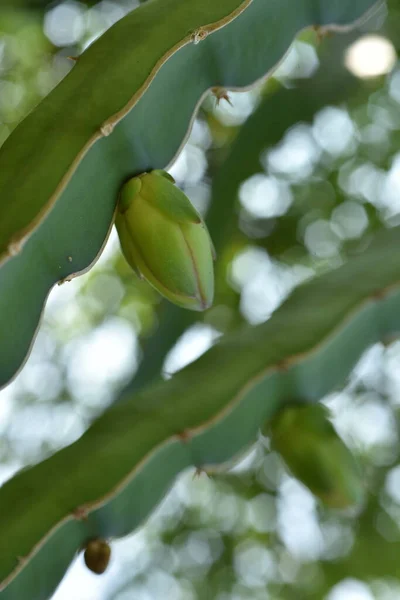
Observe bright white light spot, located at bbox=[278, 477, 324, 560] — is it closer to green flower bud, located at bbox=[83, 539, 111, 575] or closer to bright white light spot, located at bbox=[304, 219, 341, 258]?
bright white light spot, located at bbox=[304, 219, 341, 258]

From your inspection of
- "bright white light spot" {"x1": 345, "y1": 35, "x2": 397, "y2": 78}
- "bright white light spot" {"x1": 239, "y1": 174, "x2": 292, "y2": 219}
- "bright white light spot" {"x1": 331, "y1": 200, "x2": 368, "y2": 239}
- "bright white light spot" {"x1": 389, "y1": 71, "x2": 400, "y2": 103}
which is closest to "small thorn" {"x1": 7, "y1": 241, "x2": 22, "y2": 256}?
"bright white light spot" {"x1": 345, "y1": 35, "x2": 397, "y2": 78}

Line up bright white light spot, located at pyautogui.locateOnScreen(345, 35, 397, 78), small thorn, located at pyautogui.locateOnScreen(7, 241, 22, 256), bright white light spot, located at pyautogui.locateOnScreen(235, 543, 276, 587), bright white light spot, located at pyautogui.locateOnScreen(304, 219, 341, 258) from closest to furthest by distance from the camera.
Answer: small thorn, located at pyautogui.locateOnScreen(7, 241, 22, 256) < bright white light spot, located at pyautogui.locateOnScreen(345, 35, 397, 78) < bright white light spot, located at pyautogui.locateOnScreen(304, 219, 341, 258) < bright white light spot, located at pyautogui.locateOnScreen(235, 543, 276, 587)

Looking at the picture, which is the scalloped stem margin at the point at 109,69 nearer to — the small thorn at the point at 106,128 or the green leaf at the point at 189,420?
the small thorn at the point at 106,128

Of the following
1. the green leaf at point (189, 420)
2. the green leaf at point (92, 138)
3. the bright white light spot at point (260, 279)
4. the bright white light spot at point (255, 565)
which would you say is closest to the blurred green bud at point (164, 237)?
the green leaf at point (92, 138)

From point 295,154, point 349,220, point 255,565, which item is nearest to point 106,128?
point 295,154

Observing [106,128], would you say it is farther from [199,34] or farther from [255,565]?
[255,565]

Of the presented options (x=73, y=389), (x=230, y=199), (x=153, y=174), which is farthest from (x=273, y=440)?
(x=73, y=389)

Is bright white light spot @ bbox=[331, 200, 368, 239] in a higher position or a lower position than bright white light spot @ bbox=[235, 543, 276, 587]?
higher
